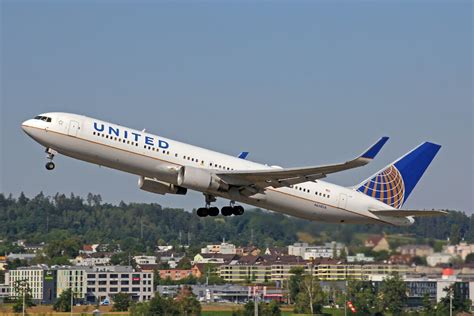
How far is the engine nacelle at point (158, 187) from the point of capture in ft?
164

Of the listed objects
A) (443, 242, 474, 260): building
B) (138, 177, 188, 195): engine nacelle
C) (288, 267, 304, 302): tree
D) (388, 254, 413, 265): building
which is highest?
(138, 177, 188, 195): engine nacelle

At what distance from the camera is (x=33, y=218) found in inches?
5413

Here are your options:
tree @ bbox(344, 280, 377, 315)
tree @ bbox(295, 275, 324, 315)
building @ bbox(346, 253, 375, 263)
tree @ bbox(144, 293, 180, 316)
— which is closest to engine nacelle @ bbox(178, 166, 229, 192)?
building @ bbox(346, 253, 375, 263)

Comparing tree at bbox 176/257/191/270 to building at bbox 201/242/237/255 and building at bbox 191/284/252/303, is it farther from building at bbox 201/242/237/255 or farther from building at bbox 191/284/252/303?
building at bbox 191/284/252/303

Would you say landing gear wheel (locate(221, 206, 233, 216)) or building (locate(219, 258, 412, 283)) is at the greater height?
landing gear wheel (locate(221, 206, 233, 216))

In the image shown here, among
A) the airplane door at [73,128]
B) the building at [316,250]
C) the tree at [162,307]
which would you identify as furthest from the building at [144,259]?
the airplane door at [73,128]

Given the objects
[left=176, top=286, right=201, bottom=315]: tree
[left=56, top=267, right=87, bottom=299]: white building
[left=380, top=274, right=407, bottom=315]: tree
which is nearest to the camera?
[left=380, top=274, right=407, bottom=315]: tree

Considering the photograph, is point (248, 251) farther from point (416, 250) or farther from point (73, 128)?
point (73, 128)

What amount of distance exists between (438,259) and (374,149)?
1039 cm

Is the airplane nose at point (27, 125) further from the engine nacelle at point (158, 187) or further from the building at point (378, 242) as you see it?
the building at point (378, 242)

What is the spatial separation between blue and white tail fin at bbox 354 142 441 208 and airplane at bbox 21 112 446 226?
2.4 inches

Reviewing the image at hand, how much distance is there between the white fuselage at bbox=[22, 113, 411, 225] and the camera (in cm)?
4647

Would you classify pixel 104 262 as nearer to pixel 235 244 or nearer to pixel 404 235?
pixel 235 244

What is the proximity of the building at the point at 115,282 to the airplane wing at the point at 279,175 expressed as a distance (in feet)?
129
